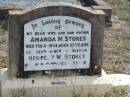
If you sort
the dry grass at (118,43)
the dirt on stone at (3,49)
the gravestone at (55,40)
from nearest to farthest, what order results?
the gravestone at (55,40)
the dirt on stone at (3,49)
the dry grass at (118,43)

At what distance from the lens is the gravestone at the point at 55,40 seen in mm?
5195

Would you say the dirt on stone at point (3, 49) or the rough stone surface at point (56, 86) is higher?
the dirt on stone at point (3, 49)

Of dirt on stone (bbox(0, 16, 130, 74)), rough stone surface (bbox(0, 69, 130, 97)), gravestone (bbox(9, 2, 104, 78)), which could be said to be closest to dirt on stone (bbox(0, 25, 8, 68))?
dirt on stone (bbox(0, 16, 130, 74))

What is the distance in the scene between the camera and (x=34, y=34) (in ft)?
17.2

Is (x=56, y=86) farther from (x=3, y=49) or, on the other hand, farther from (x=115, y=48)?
(x=115, y=48)

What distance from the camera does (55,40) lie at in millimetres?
5316

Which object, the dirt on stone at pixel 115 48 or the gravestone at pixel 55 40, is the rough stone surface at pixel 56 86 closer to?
the gravestone at pixel 55 40

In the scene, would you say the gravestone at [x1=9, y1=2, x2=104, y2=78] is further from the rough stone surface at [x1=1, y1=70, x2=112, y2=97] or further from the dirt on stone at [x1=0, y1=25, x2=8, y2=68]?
the dirt on stone at [x1=0, y1=25, x2=8, y2=68]

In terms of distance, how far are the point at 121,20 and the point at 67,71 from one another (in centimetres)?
375

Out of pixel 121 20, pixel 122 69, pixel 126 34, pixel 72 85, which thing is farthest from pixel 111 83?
pixel 121 20

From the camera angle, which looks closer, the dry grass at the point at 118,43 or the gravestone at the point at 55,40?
the gravestone at the point at 55,40

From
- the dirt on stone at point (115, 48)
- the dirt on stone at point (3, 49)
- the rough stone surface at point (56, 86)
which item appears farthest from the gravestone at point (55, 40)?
the dirt on stone at point (3, 49)

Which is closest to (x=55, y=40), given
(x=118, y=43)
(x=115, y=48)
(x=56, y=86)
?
(x=56, y=86)

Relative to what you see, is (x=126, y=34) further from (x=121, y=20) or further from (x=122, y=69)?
(x=122, y=69)
